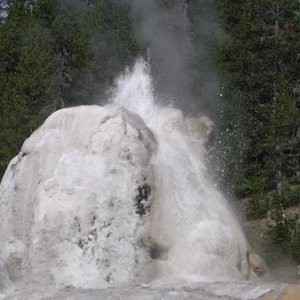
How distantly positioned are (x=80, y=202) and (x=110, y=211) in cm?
30

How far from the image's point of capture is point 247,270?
7895mm

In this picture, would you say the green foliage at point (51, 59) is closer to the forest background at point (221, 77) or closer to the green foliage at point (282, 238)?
the forest background at point (221, 77)

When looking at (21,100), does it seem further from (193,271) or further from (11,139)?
(193,271)

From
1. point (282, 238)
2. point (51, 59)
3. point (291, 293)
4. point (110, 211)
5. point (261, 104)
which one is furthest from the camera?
point (51, 59)

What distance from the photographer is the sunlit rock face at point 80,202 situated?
7359mm

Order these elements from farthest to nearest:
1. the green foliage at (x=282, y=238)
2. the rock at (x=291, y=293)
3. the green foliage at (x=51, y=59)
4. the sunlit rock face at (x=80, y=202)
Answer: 1. the green foliage at (x=51, y=59)
2. the green foliage at (x=282, y=238)
3. the sunlit rock face at (x=80, y=202)
4. the rock at (x=291, y=293)

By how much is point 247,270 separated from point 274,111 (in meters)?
9.60

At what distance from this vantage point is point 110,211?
24.6 ft

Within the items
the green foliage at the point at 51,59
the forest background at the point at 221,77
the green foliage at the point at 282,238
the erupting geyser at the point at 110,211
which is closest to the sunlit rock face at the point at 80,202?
the erupting geyser at the point at 110,211

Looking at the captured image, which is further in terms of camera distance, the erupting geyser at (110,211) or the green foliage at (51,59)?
the green foliage at (51,59)

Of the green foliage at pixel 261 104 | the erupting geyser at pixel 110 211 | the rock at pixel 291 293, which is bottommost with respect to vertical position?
the rock at pixel 291 293

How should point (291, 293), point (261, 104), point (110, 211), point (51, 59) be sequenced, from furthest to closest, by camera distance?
point (51, 59)
point (261, 104)
point (110, 211)
point (291, 293)

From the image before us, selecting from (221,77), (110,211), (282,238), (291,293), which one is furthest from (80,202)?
(221,77)

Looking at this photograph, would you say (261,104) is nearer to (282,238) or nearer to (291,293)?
(282,238)
